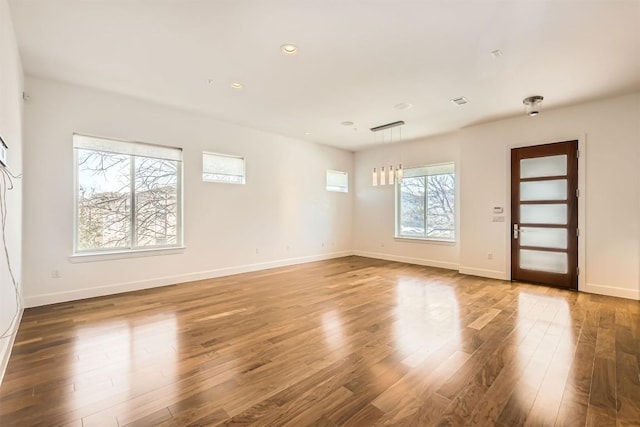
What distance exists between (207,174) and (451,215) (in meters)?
5.32

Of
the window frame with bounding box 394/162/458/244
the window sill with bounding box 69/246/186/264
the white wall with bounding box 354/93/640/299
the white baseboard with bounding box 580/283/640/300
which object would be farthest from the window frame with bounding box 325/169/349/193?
the white baseboard with bounding box 580/283/640/300

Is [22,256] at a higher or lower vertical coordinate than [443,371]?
higher

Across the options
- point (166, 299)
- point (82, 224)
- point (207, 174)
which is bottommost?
point (166, 299)

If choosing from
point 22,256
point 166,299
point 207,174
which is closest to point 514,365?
point 166,299

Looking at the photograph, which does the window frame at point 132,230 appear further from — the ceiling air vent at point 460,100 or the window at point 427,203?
the window at point 427,203

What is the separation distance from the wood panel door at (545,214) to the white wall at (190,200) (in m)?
4.23

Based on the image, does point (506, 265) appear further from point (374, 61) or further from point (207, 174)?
point (207, 174)

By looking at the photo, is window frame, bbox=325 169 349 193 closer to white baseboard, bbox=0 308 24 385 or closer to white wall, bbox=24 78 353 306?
white wall, bbox=24 78 353 306

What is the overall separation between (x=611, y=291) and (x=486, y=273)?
68.0 inches

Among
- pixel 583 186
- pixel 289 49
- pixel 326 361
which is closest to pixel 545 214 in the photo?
pixel 583 186

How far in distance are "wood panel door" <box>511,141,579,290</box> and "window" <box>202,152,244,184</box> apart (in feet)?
17.5

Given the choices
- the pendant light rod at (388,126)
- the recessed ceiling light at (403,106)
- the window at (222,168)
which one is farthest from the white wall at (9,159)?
the pendant light rod at (388,126)

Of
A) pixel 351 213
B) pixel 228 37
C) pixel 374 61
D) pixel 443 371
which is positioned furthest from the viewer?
pixel 351 213

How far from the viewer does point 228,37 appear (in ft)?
9.52
